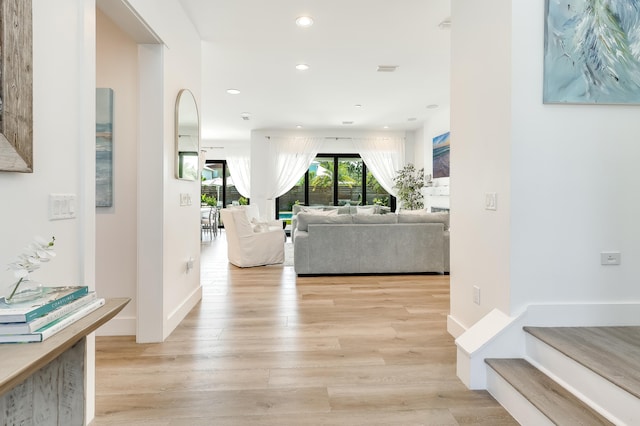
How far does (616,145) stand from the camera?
81.1 inches

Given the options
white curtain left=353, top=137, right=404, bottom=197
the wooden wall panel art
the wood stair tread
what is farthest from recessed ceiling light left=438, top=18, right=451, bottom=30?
white curtain left=353, top=137, right=404, bottom=197

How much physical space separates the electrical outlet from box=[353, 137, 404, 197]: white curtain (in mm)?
6891

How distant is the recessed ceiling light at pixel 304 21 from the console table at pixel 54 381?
298 cm

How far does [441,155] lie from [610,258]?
17.7 ft

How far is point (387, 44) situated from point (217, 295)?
3347mm

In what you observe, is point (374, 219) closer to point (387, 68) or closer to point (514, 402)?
point (387, 68)

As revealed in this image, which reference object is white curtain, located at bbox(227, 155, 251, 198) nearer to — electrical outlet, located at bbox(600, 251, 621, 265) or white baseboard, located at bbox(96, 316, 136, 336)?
white baseboard, located at bbox(96, 316, 136, 336)

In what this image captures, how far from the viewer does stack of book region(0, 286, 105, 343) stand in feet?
3.08

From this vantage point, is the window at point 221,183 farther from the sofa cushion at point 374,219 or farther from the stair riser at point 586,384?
the stair riser at point 586,384

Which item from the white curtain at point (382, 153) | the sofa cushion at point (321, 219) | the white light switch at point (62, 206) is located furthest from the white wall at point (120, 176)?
the white curtain at point (382, 153)

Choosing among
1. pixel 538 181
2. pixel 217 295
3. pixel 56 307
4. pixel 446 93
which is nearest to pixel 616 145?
pixel 538 181

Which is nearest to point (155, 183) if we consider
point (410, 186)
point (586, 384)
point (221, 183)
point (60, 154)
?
point (60, 154)

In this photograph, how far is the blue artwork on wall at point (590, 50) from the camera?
79.5 inches

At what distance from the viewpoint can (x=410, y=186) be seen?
8.30 m
